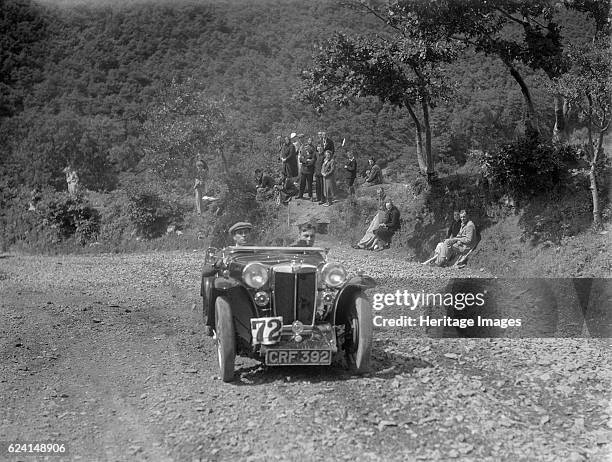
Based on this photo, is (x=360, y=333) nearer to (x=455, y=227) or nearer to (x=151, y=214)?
(x=455, y=227)

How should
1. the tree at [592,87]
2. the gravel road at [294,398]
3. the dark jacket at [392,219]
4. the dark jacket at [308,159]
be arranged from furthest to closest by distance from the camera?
1. the dark jacket at [308,159]
2. the dark jacket at [392,219]
3. the tree at [592,87]
4. the gravel road at [294,398]

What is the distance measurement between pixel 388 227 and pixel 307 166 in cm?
229

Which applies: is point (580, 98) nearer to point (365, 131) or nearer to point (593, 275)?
point (593, 275)

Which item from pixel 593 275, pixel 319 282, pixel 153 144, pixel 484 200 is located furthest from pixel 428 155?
pixel 319 282

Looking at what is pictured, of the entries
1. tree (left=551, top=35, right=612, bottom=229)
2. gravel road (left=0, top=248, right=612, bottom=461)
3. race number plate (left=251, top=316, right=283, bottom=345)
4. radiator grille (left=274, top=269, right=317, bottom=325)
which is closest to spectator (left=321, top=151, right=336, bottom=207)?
tree (left=551, top=35, right=612, bottom=229)

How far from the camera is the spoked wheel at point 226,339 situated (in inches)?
200

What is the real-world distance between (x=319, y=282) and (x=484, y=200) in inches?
225

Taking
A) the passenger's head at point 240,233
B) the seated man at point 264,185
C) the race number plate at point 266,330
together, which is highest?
the seated man at point 264,185

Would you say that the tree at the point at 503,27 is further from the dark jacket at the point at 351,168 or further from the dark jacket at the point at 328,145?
the dark jacket at the point at 351,168

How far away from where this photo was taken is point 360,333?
5.14 meters

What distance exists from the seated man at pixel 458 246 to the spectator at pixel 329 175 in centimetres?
297

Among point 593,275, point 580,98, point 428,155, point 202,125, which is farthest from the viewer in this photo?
point 202,125

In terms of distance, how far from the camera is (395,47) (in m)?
10.1

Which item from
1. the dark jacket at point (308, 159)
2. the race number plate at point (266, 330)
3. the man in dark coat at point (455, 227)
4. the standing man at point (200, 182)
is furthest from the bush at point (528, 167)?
the race number plate at point (266, 330)
